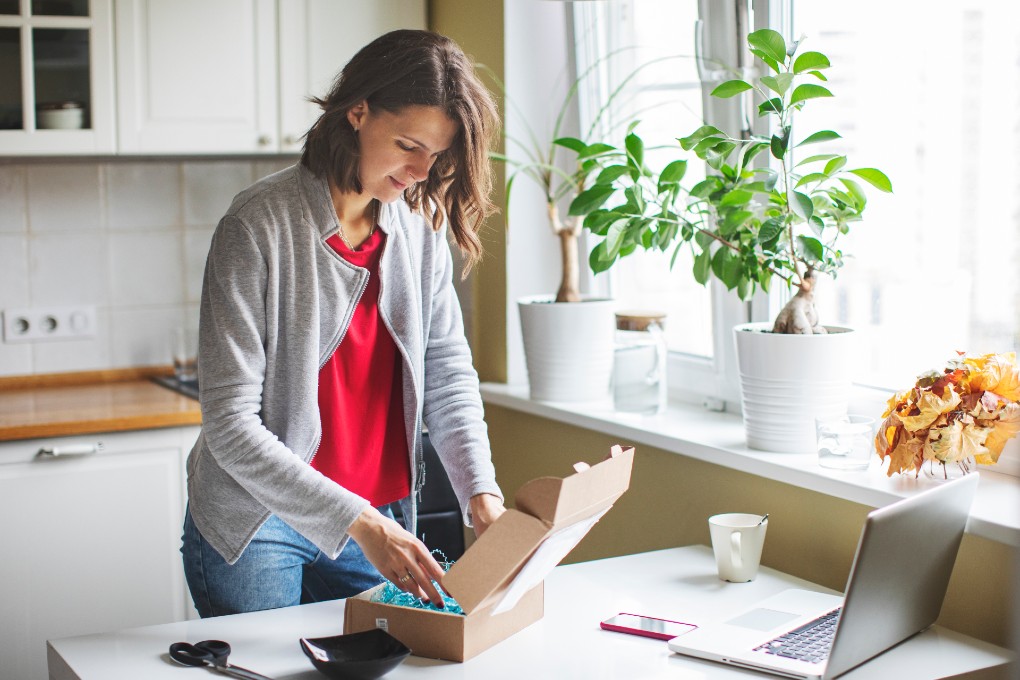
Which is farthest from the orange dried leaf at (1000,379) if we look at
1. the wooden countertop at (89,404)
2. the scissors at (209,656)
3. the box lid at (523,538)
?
the wooden countertop at (89,404)

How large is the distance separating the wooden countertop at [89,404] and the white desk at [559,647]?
1059 mm

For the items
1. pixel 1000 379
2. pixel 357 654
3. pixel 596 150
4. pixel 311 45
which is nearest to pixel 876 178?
pixel 1000 379

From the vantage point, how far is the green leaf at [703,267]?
1.99 m

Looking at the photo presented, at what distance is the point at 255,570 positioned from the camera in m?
1.69

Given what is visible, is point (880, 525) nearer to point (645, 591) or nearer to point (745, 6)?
point (645, 591)

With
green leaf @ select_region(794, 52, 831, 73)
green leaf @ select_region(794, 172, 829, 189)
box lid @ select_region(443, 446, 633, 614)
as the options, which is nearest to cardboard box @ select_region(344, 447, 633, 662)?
box lid @ select_region(443, 446, 633, 614)

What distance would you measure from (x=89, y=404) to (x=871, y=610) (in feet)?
6.53

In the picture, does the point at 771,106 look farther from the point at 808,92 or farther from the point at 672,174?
the point at 672,174

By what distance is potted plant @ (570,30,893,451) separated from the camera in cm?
177

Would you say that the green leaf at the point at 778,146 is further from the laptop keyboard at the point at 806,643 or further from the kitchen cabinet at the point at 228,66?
the kitchen cabinet at the point at 228,66

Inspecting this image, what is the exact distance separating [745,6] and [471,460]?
0.97 metres

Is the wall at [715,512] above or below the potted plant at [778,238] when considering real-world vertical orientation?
below

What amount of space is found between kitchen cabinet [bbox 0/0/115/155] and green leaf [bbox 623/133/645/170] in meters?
1.33

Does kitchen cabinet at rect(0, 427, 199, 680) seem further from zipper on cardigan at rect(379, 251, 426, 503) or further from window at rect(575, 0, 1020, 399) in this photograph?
window at rect(575, 0, 1020, 399)
